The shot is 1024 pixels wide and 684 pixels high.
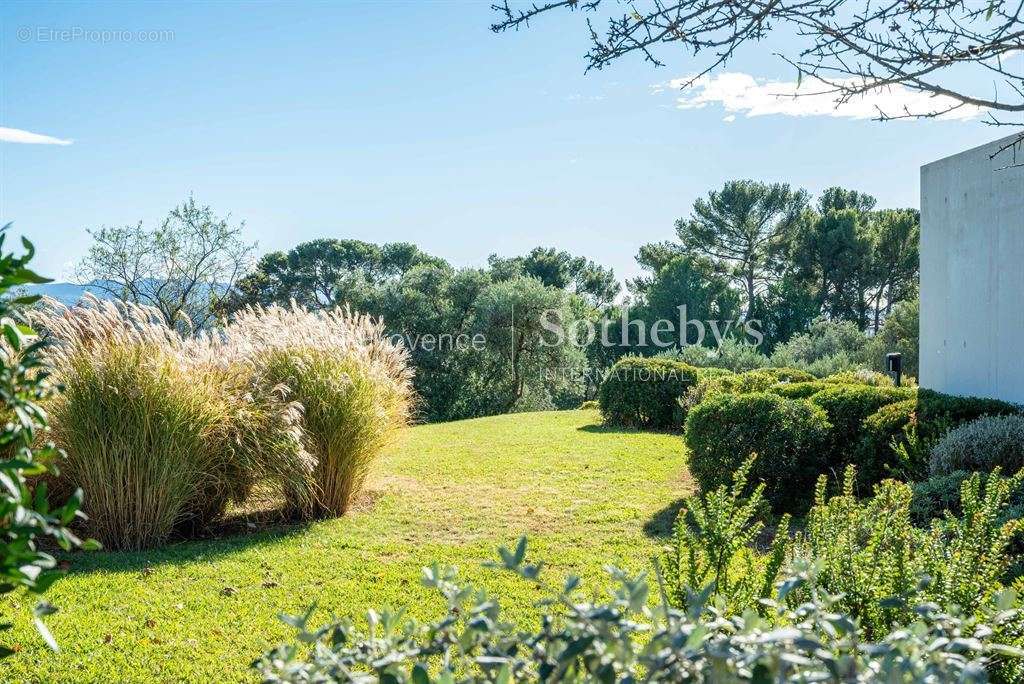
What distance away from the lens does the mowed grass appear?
11.9 ft

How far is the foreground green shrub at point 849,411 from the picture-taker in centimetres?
682

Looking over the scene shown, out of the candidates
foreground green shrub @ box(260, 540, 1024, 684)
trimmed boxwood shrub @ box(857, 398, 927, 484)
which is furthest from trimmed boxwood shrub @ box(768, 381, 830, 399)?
foreground green shrub @ box(260, 540, 1024, 684)

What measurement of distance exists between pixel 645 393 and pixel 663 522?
7.23m

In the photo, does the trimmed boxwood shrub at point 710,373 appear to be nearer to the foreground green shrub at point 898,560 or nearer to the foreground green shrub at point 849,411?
the foreground green shrub at point 849,411

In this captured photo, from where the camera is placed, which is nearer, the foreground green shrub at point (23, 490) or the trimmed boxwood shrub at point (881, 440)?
the foreground green shrub at point (23, 490)

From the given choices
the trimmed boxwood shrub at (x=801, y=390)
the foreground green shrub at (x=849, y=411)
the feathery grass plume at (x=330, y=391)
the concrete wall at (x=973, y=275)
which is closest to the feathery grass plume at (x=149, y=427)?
the feathery grass plume at (x=330, y=391)

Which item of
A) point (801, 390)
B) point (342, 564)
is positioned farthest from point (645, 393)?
point (342, 564)

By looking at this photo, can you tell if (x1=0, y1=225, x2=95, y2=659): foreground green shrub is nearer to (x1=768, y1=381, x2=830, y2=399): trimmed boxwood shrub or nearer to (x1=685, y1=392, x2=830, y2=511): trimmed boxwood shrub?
(x1=685, y1=392, x2=830, y2=511): trimmed boxwood shrub

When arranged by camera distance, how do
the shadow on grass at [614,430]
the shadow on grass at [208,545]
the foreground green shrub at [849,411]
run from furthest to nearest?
the shadow on grass at [614,430] < the foreground green shrub at [849,411] < the shadow on grass at [208,545]

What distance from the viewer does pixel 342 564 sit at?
16.8ft

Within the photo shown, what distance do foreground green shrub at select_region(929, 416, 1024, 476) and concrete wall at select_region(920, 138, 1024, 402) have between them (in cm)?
163

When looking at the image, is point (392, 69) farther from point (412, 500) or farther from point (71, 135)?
point (71, 135)

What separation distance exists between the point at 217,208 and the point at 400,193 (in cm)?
538

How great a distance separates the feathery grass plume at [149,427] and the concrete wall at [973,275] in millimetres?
6877
